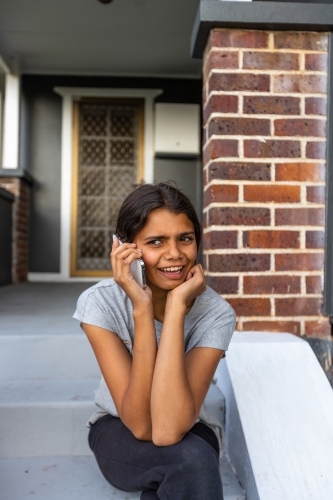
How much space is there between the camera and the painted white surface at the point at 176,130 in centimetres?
618

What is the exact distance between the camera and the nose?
154 centimetres

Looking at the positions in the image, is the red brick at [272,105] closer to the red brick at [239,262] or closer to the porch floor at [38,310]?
the red brick at [239,262]

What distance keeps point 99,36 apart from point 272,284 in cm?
418

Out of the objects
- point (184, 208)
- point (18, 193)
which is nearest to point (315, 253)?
point (184, 208)

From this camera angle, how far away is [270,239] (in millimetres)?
2316

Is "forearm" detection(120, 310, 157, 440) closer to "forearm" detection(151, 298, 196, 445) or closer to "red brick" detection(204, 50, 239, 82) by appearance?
"forearm" detection(151, 298, 196, 445)

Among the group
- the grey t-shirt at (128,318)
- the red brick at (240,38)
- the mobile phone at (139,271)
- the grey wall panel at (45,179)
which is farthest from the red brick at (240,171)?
the grey wall panel at (45,179)

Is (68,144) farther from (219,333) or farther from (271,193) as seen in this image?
(219,333)

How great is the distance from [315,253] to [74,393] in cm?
127

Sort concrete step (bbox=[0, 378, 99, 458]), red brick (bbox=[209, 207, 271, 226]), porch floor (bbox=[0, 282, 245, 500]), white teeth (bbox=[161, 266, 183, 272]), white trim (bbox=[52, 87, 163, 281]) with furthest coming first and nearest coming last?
white trim (bbox=[52, 87, 163, 281]), red brick (bbox=[209, 207, 271, 226]), concrete step (bbox=[0, 378, 99, 458]), porch floor (bbox=[0, 282, 245, 500]), white teeth (bbox=[161, 266, 183, 272])

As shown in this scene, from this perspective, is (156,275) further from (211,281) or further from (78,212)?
(78,212)

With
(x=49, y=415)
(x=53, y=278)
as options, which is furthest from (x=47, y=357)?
(x=53, y=278)

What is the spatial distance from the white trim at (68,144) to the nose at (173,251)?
15.9 feet

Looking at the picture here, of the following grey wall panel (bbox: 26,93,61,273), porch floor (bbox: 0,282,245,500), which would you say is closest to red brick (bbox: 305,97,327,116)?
porch floor (bbox: 0,282,245,500)
